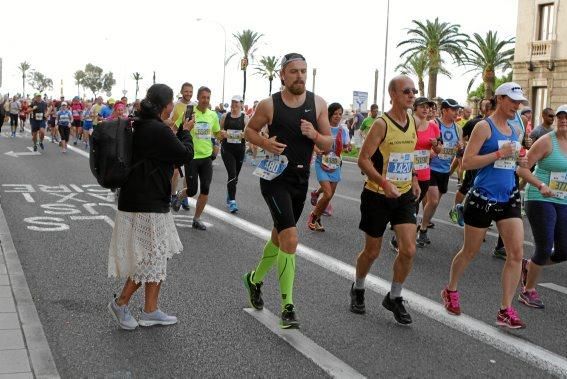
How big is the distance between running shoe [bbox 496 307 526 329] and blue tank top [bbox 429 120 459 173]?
4.08m

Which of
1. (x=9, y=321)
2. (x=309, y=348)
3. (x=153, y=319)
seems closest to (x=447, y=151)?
(x=309, y=348)

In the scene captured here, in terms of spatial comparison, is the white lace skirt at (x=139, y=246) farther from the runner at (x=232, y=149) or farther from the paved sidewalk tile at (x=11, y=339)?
the runner at (x=232, y=149)

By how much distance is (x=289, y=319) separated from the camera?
5.13 m

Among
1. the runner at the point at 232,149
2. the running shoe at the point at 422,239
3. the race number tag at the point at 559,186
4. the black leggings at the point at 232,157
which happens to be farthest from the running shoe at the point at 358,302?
the black leggings at the point at 232,157

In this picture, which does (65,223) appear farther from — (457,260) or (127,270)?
(457,260)

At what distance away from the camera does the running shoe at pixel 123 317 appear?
514cm

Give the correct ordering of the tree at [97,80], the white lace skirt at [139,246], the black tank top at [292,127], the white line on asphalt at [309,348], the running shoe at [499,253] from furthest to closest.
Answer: the tree at [97,80], the running shoe at [499,253], the black tank top at [292,127], the white lace skirt at [139,246], the white line on asphalt at [309,348]

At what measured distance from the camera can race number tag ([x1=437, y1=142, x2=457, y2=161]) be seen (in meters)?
9.31

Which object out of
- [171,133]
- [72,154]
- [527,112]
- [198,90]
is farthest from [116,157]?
[72,154]

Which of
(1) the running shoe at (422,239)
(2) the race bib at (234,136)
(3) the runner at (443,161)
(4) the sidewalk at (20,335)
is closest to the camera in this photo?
(4) the sidewalk at (20,335)

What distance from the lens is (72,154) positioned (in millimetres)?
22266

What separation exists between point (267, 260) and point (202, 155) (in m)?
4.54

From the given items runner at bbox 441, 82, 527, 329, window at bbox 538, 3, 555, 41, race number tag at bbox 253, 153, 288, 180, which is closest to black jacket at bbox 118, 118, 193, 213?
race number tag at bbox 253, 153, 288, 180

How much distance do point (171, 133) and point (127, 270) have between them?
3.27ft
